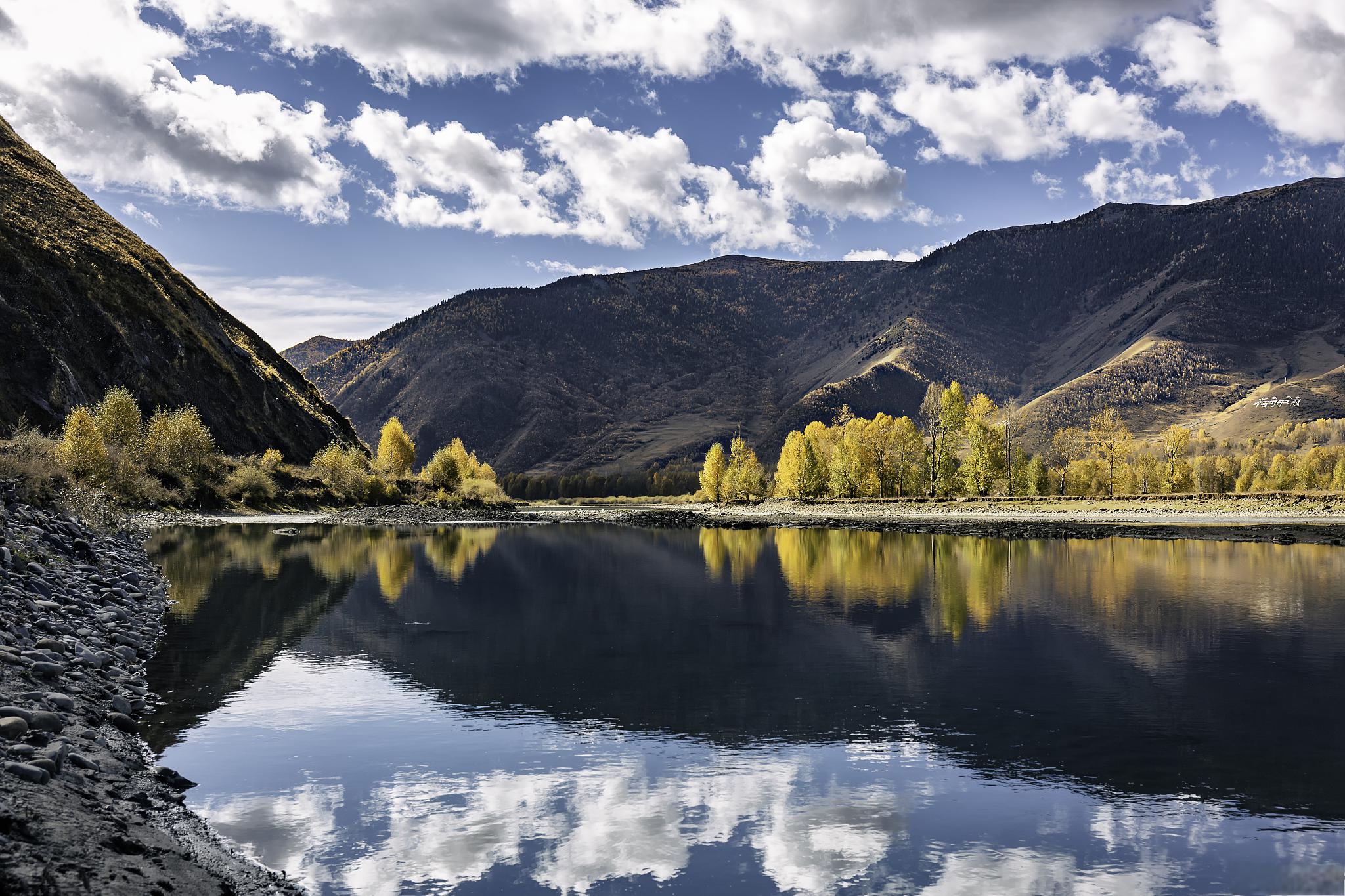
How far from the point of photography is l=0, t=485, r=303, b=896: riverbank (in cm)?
844

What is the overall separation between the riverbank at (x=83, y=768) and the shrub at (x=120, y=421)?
2478 inches

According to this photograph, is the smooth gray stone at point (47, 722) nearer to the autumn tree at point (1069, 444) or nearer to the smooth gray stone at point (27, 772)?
the smooth gray stone at point (27, 772)

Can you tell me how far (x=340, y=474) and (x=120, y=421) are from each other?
33.4 meters

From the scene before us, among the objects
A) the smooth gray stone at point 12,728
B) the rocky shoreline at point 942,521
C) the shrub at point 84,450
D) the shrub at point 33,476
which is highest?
the shrub at point 84,450

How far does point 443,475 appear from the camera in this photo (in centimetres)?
13338

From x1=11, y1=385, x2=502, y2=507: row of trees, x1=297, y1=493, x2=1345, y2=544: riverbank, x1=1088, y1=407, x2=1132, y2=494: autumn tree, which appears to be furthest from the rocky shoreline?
x1=1088, y1=407, x2=1132, y2=494: autumn tree

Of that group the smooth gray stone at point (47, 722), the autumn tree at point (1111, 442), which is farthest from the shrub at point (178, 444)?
the autumn tree at point (1111, 442)

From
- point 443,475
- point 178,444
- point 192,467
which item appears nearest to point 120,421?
point 178,444

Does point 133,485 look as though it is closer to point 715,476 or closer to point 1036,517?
point 1036,517

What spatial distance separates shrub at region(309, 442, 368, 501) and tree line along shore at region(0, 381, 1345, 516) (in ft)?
0.53

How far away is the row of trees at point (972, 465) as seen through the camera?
106 metres

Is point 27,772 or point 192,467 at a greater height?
point 192,467

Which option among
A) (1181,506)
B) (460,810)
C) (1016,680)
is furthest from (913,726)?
(1181,506)

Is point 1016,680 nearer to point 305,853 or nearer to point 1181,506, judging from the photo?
point 305,853
